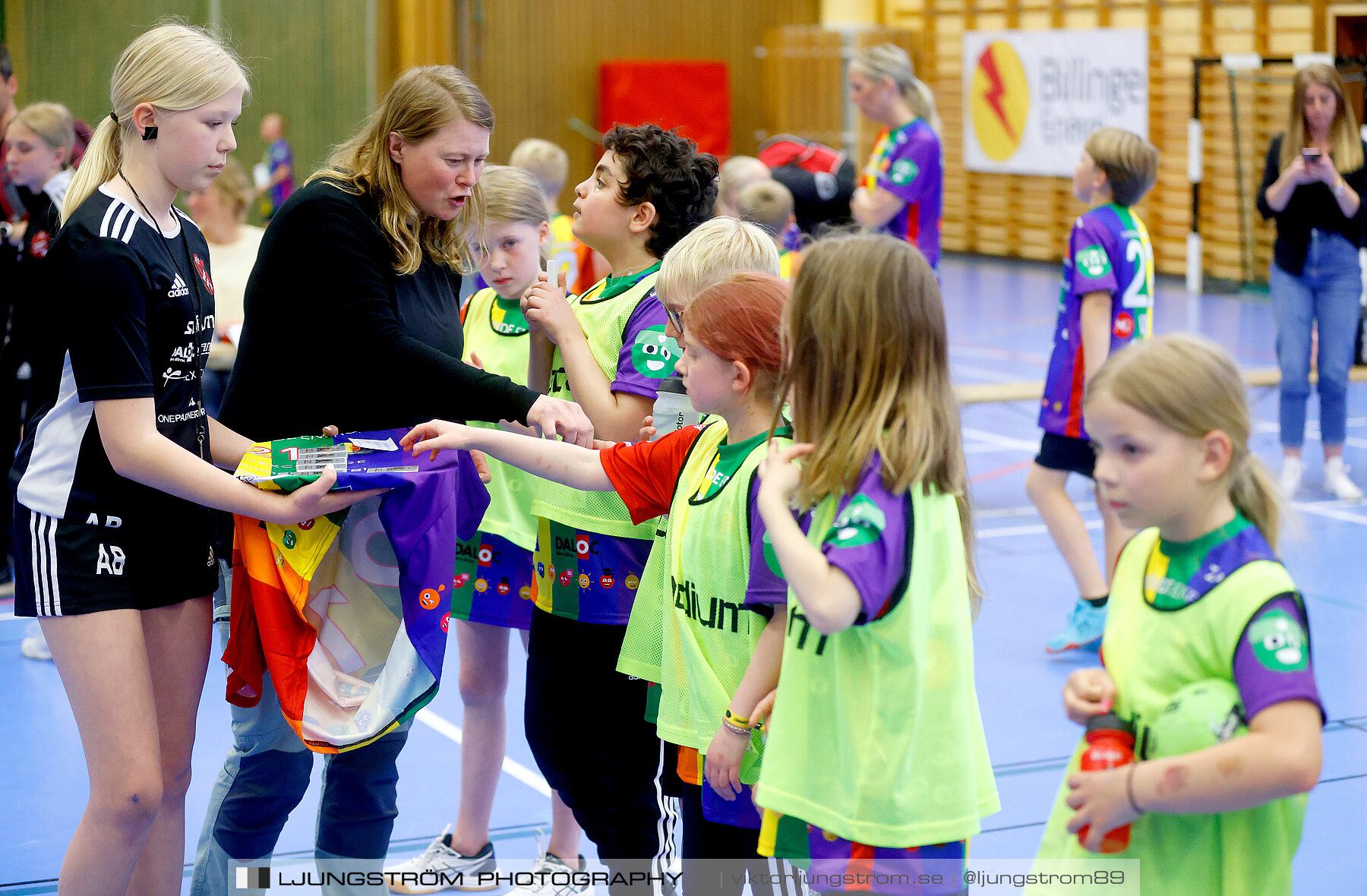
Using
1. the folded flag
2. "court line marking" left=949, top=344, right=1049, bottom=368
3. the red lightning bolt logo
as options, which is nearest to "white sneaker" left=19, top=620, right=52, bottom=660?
the folded flag

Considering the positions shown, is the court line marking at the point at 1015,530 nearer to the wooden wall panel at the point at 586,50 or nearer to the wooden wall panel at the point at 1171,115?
the wooden wall panel at the point at 1171,115

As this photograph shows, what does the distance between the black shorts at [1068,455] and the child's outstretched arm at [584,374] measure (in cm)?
248

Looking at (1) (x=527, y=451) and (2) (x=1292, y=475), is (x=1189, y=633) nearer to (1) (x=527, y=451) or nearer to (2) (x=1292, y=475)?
(1) (x=527, y=451)

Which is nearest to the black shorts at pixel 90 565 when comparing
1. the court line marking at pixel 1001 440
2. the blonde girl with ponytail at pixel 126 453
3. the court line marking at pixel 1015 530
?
the blonde girl with ponytail at pixel 126 453

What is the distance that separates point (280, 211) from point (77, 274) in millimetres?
384

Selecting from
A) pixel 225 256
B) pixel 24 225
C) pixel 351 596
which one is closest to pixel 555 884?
pixel 351 596

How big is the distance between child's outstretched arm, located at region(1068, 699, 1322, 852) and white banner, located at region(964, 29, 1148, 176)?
496 inches

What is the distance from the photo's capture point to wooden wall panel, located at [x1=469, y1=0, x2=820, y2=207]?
14.4 metres

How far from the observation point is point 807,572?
167cm

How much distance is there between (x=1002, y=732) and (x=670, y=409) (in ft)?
6.41

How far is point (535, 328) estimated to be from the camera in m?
2.64

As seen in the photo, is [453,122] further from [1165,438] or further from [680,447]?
[1165,438]

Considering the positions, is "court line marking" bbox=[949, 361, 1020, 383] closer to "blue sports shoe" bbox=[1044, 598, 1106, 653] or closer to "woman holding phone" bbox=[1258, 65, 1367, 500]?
"woman holding phone" bbox=[1258, 65, 1367, 500]

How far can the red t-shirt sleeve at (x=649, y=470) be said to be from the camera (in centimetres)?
224
